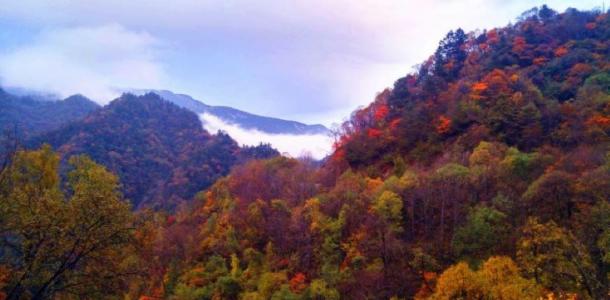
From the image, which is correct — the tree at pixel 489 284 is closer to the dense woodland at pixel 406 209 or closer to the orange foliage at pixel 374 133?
the dense woodland at pixel 406 209

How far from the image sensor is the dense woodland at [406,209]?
905 centimetres

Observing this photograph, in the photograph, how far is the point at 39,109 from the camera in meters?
106

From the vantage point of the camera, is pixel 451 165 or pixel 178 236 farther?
pixel 178 236

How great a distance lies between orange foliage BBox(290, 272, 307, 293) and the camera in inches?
893

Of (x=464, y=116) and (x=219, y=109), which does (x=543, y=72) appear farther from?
(x=219, y=109)

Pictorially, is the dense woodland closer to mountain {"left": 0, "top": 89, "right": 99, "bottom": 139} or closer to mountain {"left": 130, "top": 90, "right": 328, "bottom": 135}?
mountain {"left": 0, "top": 89, "right": 99, "bottom": 139}

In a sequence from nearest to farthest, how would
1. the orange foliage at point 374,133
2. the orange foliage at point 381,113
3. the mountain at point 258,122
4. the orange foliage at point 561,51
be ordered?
the orange foliage at point 374,133, the orange foliage at point 561,51, the orange foliage at point 381,113, the mountain at point 258,122

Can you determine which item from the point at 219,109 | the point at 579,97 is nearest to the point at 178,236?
the point at 579,97

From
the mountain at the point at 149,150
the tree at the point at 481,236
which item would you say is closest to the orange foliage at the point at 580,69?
the tree at the point at 481,236

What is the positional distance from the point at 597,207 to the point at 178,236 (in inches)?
988

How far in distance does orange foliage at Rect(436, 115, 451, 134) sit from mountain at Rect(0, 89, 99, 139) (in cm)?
7354

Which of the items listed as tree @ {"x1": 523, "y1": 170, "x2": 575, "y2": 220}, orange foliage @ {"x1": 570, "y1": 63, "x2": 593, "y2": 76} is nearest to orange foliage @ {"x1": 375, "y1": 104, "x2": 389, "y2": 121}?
orange foliage @ {"x1": 570, "y1": 63, "x2": 593, "y2": 76}

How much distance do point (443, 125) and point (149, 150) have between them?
197 ft

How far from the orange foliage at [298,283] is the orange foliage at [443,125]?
17.6m
